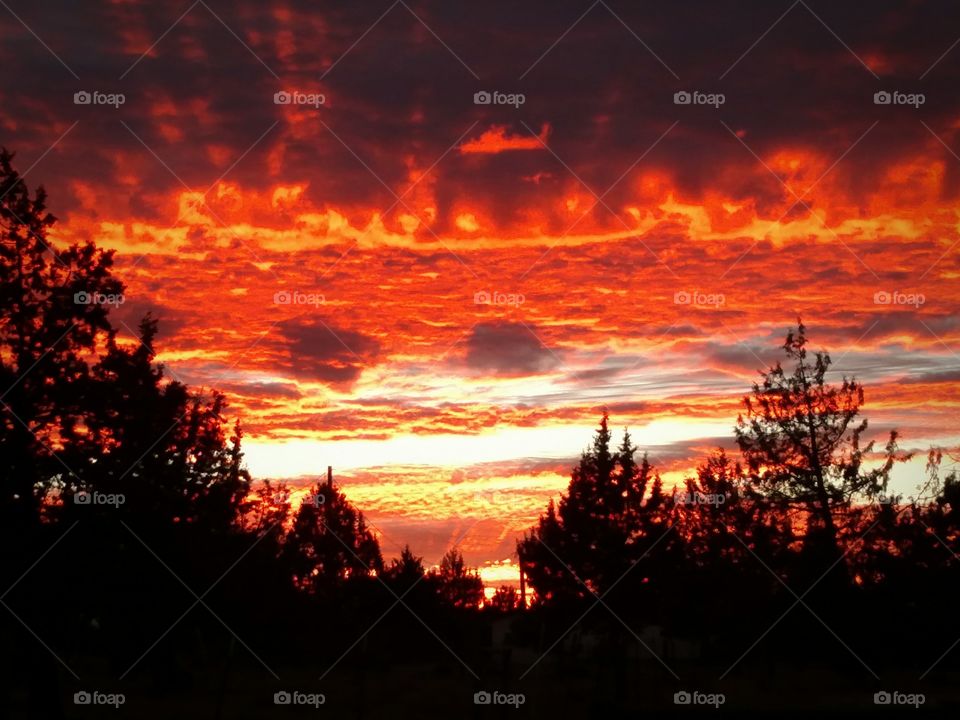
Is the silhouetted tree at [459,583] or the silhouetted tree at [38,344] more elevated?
the silhouetted tree at [38,344]

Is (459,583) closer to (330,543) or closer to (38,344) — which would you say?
(330,543)

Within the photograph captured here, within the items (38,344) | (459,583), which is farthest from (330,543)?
(38,344)

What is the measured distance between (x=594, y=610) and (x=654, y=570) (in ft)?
9.54

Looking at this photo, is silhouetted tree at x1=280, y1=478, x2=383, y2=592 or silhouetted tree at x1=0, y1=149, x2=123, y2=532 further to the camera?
silhouetted tree at x1=280, y1=478, x2=383, y2=592

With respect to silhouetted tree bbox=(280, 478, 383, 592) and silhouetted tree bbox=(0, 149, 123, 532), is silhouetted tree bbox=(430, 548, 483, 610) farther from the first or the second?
silhouetted tree bbox=(0, 149, 123, 532)

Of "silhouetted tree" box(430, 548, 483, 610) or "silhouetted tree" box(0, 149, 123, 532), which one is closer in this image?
"silhouetted tree" box(0, 149, 123, 532)

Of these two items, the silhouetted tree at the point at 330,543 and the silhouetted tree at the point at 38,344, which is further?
the silhouetted tree at the point at 330,543

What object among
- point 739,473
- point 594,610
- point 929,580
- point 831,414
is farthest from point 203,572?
point 929,580

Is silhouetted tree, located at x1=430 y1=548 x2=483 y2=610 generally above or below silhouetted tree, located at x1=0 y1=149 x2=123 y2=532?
below

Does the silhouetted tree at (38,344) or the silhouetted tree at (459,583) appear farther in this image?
the silhouetted tree at (459,583)

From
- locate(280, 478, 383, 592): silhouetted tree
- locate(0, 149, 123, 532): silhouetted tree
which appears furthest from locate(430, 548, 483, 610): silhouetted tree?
locate(0, 149, 123, 532): silhouetted tree

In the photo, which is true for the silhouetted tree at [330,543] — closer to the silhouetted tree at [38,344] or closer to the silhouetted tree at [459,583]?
the silhouetted tree at [459,583]

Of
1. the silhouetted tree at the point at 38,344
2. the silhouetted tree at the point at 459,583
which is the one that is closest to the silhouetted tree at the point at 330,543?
the silhouetted tree at the point at 459,583

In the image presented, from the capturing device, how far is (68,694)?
115 feet
